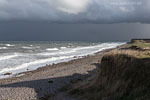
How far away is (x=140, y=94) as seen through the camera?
826 centimetres

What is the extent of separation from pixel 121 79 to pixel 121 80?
0.07 meters

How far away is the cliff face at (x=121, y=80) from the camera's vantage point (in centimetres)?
870

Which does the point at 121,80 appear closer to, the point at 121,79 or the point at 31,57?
the point at 121,79

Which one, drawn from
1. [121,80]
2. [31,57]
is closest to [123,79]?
[121,80]

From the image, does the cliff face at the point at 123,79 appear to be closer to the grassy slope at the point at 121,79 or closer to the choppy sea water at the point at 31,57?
the grassy slope at the point at 121,79

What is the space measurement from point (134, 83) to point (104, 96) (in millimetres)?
1653

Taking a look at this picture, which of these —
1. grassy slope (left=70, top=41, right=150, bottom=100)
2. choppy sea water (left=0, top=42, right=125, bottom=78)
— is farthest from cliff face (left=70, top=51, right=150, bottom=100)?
choppy sea water (left=0, top=42, right=125, bottom=78)

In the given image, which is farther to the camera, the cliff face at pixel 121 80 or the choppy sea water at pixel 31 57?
the choppy sea water at pixel 31 57

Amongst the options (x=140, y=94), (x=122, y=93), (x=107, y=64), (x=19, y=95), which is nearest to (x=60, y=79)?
(x=19, y=95)

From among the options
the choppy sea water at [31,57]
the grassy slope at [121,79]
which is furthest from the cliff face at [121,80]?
the choppy sea water at [31,57]

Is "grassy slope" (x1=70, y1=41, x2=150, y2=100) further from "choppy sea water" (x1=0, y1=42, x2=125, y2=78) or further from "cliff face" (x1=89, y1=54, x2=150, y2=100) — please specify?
"choppy sea water" (x1=0, y1=42, x2=125, y2=78)

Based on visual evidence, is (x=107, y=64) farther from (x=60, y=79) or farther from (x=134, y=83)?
(x=60, y=79)

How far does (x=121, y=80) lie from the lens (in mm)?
9719

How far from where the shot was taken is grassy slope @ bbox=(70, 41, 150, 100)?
8.71 metres
